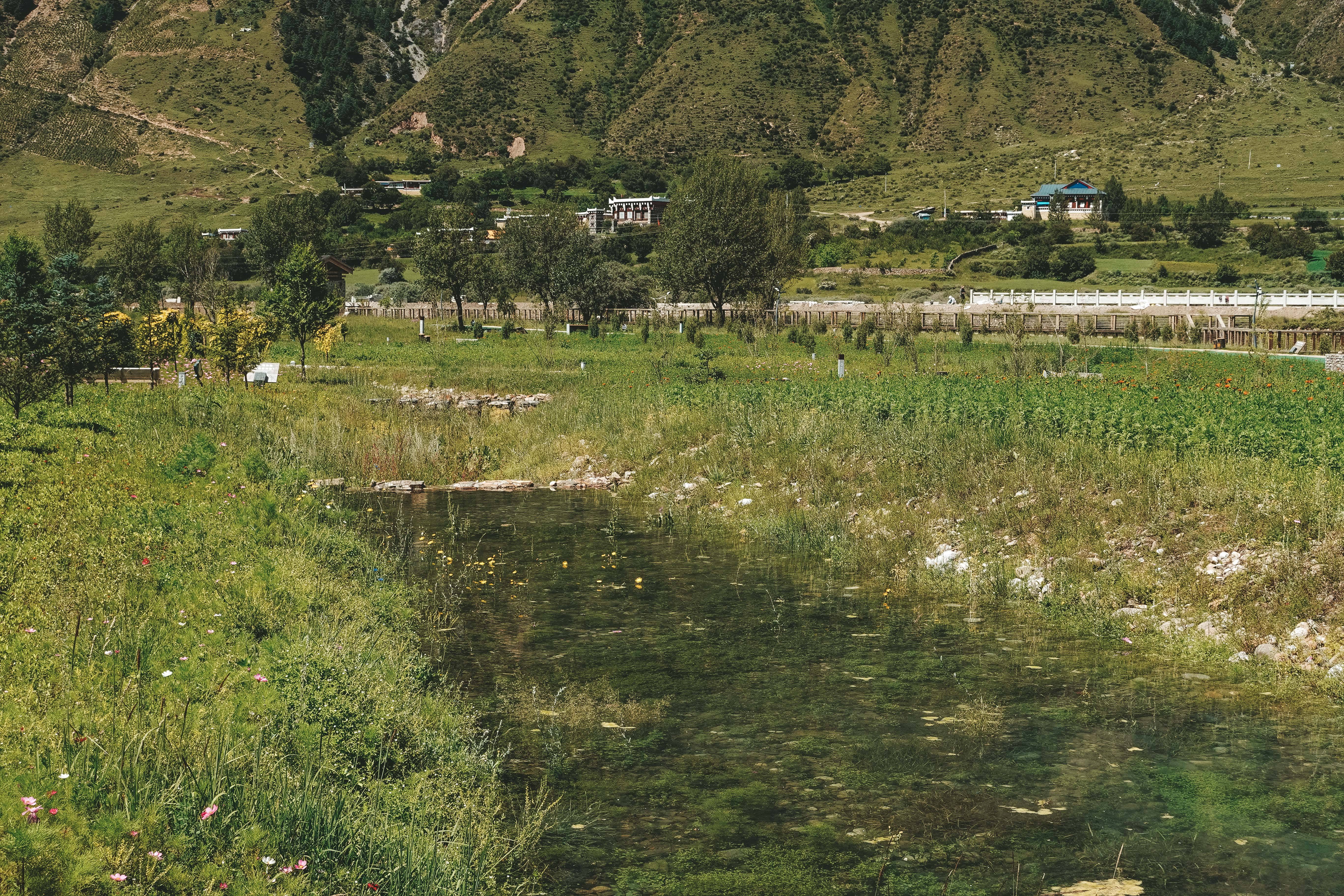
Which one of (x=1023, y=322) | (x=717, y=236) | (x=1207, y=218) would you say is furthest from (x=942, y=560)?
(x=1207, y=218)

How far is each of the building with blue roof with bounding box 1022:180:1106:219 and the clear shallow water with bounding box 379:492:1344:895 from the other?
11343cm

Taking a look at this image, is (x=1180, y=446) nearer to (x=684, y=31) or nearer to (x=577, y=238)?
(x=577, y=238)

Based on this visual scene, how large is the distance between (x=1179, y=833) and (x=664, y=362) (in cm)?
3274

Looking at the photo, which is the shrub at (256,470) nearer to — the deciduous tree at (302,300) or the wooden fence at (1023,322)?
the deciduous tree at (302,300)

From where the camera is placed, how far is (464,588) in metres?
16.5

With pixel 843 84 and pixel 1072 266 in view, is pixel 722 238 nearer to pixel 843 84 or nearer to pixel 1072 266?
pixel 1072 266

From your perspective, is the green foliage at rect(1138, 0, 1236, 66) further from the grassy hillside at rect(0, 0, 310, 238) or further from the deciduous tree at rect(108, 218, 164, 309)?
the deciduous tree at rect(108, 218, 164, 309)

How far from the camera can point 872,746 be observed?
10.5m

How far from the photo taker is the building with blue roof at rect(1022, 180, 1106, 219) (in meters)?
121

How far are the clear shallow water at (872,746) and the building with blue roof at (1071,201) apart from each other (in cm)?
11343

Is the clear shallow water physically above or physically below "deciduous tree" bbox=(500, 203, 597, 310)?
below

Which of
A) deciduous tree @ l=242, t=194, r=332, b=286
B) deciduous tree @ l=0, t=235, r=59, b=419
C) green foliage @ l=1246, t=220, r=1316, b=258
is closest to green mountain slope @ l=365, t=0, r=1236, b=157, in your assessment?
green foliage @ l=1246, t=220, r=1316, b=258

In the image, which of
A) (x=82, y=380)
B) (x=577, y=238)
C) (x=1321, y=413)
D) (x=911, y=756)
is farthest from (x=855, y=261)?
(x=911, y=756)

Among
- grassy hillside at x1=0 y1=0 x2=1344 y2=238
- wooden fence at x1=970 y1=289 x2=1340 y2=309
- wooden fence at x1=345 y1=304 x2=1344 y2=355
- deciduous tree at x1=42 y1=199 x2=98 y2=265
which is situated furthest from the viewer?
grassy hillside at x1=0 y1=0 x2=1344 y2=238
